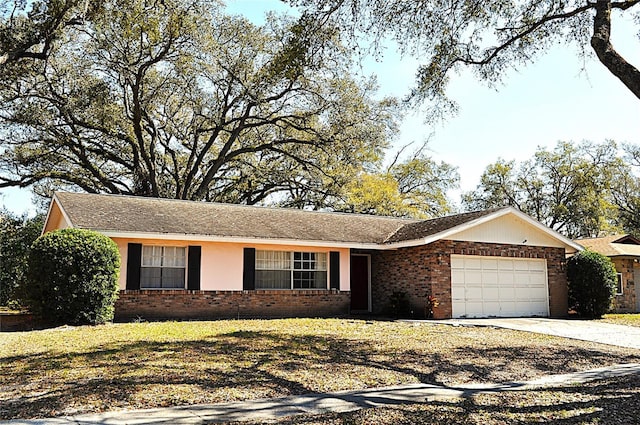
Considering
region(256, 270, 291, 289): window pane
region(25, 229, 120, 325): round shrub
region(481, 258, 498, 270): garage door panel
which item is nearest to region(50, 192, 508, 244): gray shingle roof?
region(25, 229, 120, 325): round shrub

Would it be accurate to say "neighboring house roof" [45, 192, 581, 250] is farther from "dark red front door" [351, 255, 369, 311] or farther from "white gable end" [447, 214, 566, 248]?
"dark red front door" [351, 255, 369, 311]

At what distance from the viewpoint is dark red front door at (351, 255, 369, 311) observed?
64.4 feet

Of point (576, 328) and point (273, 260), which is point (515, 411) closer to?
point (576, 328)

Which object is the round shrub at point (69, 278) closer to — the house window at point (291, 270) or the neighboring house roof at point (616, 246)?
the house window at point (291, 270)

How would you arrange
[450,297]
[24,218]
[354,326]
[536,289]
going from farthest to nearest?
[24,218] < [536,289] < [450,297] < [354,326]

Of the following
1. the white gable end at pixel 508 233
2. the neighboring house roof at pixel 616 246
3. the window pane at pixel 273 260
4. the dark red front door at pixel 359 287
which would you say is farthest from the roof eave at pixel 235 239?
the neighboring house roof at pixel 616 246

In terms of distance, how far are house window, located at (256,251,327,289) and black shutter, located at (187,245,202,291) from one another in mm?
1953

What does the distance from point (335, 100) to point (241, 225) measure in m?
10.0

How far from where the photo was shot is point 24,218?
2462cm

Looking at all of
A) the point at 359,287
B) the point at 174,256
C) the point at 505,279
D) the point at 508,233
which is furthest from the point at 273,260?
the point at 508,233

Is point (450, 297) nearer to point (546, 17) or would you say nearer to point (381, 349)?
point (381, 349)

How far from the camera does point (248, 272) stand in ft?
54.6

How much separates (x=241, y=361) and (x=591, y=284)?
1452 cm

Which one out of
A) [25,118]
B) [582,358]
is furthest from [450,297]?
[25,118]
